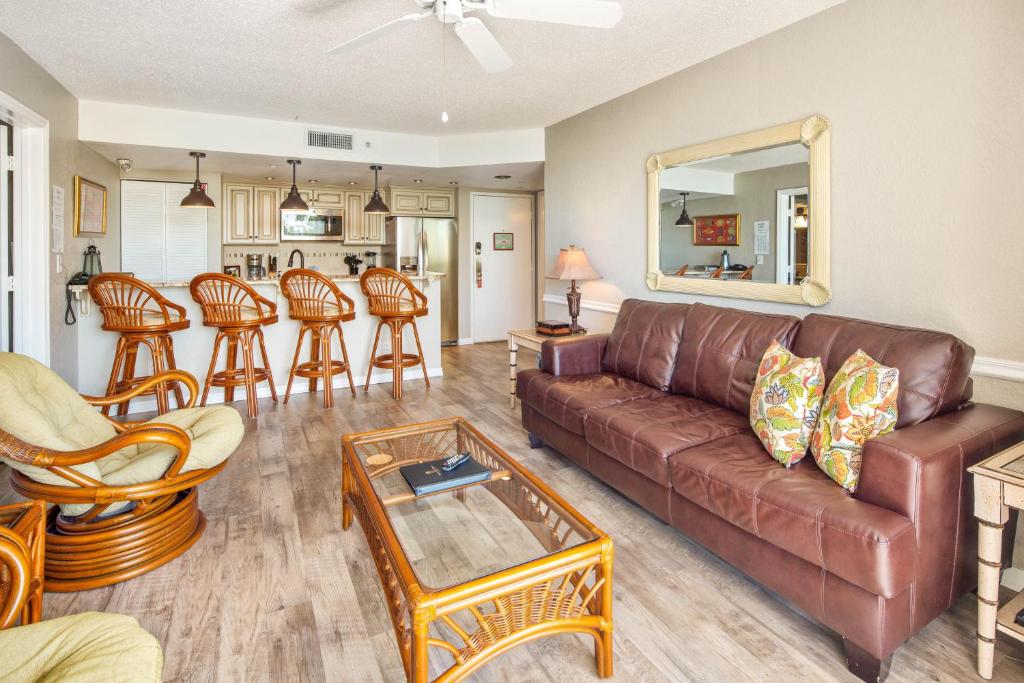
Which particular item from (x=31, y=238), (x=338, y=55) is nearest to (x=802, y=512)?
(x=338, y=55)

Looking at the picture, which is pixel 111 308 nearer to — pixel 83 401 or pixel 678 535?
pixel 83 401

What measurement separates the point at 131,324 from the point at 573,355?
3.06m

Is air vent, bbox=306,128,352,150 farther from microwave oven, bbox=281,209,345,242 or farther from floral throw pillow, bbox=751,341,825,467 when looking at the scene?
floral throw pillow, bbox=751,341,825,467

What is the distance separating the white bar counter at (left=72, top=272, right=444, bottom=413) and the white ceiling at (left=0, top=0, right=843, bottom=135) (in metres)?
1.47

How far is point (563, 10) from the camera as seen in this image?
2.28 m

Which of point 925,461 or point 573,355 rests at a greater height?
point 573,355

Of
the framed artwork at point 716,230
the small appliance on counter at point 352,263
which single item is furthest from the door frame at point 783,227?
the small appliance on counter at point 352,263

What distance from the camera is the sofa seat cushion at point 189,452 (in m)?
2.12

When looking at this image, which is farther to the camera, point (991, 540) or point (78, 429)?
point (78, 429)

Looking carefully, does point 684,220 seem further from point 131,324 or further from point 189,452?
point 131,324

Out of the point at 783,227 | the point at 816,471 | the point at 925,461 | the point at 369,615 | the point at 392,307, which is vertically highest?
the point at 783,227

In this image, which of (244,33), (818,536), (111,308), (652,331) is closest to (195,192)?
(111,308)

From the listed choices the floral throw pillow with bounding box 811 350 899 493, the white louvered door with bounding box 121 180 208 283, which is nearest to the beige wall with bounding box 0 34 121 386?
the white louvered door with bounding box 121 180 208 283

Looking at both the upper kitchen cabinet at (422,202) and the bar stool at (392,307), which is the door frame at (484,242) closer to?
the upper kitchen cabinet at (422,202)
